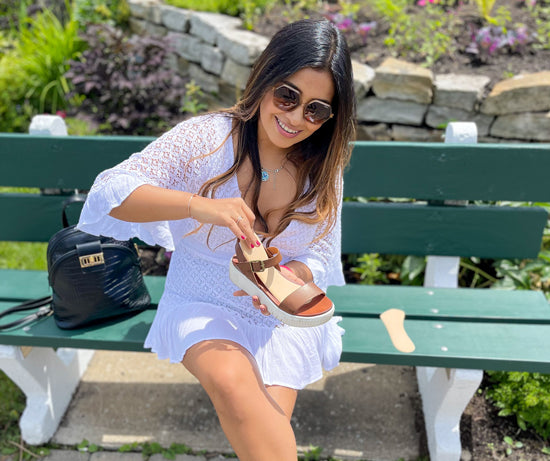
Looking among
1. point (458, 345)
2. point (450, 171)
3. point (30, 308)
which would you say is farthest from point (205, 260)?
point (450, 171)

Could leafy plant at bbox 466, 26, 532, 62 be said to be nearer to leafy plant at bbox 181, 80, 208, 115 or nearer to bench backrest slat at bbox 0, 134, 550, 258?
bench backrest slat at bbox 0, 134, 550, 258

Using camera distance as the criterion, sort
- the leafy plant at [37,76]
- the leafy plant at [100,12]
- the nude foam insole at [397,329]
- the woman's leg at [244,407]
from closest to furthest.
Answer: the woman's leg at [244,407], the nude foam insole at [397,329], the leafy plant at [37,76], the leafy plant at [100,12]

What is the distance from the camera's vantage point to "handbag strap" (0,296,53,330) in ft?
7.37

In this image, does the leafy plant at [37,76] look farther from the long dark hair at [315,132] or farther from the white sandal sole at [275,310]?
the white sandal sole at [275,310]

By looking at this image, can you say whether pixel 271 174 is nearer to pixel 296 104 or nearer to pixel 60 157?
pixel 296 104

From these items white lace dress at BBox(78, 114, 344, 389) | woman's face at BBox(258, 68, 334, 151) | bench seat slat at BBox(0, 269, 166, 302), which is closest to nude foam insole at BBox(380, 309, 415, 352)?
white lace dress at BBox(78, 114, 344, 389)

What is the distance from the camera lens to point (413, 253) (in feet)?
8.69

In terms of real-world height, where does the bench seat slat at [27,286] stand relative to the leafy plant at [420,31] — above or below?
below

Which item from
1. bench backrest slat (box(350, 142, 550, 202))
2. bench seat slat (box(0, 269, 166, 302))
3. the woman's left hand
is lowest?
bench seat slat (box(0, 269, 166, 302))

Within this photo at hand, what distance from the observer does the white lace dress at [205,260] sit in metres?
1.88

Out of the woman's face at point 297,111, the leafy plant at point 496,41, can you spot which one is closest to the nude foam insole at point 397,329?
the woman's face at point 297,111

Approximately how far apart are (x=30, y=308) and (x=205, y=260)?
2.63ft

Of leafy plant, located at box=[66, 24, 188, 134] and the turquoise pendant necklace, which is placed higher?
the turquoise pendant necklace

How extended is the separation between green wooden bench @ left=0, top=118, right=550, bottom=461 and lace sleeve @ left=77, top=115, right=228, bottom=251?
489mm
